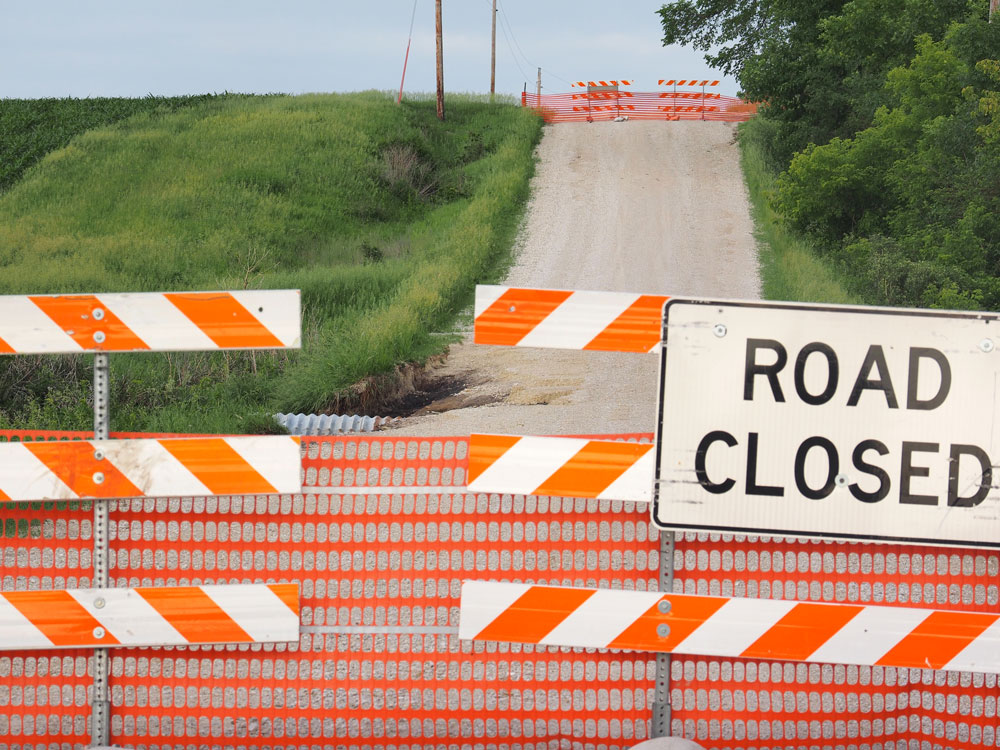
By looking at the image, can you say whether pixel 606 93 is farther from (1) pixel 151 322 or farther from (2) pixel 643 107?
(1) pixel 151 322

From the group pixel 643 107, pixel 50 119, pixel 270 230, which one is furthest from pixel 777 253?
pixel 50 119

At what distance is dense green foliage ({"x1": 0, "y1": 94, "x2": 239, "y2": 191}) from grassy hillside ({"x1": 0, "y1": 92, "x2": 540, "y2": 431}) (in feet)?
4.72

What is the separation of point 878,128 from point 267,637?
23842 millimetres


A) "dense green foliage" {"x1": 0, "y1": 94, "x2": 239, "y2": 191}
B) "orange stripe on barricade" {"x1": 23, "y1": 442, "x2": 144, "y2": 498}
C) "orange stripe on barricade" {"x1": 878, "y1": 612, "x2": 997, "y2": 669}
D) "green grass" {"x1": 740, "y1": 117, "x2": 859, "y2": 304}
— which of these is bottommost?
"orange stripe on barricade" {"x1": 878, "y1": 612, "x2": 997, "y2": 669}

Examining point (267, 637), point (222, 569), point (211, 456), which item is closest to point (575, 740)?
point (267, 637)

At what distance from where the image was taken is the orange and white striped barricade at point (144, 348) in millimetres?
4141

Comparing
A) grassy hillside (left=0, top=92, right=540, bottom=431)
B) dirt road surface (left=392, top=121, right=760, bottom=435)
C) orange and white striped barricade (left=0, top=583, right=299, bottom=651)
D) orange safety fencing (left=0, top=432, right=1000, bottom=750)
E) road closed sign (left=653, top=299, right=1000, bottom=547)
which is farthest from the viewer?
grassy hillside (left=0, top=92, right=540, bottom=431)

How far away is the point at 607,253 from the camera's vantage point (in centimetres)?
2622

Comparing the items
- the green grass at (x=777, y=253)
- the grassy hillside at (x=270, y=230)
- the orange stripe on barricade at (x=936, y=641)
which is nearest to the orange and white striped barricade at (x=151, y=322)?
the orange stripe on barricade at (x=936, y=641)

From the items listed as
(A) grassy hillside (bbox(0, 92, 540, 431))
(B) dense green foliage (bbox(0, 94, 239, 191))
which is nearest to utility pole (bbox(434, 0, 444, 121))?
(A) grassy hillside (bbox(0, 92, 540, 431))

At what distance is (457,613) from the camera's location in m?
4.77

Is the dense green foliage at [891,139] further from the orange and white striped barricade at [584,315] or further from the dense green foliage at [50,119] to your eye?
the dense green foliage at [50,119]

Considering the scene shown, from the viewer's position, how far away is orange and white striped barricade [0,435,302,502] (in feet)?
13.6

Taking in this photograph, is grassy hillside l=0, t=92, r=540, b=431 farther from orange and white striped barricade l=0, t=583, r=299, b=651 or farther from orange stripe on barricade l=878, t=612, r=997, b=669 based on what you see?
orange stripe on barricade l=878, t=612, r=997, b=669
